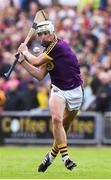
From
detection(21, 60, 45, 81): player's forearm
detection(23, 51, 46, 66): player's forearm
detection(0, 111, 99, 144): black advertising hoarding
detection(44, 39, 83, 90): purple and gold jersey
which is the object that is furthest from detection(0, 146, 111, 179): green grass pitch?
detection(23, 51, 46, 66): player's forearm

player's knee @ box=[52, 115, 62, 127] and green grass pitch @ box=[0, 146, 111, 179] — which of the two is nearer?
green grass pitch @ box=[0, 146, 111, 179]

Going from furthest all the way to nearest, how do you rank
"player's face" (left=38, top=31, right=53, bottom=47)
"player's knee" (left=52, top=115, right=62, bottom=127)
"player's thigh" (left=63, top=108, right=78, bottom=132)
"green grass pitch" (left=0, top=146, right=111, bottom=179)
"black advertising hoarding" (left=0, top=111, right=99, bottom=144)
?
"black advertising hoarding" (left=0, top=111, right=99, bottom=144), "player's thigh" (left=63, top=108, right=78, bottom=132), "player's face" (left=38, top=31, right=53, bottom=47), "player's knee" (left=52, top=115, right=62, bottom=127), "green grass pitch" (left=0, top=146, right=111, bottom=179)

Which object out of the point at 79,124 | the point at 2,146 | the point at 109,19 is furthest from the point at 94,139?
the point at 109,19

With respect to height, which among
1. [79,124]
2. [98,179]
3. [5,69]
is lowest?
[98,179]

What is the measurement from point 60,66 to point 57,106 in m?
0.69

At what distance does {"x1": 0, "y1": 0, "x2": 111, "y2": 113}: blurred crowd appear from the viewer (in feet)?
77.6

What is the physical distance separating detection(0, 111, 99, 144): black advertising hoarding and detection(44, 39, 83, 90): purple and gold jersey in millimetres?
9168

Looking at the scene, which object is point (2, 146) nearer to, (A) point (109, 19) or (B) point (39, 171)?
(A) point (109, 19)

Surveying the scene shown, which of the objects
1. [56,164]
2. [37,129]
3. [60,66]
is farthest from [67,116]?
[37,129]

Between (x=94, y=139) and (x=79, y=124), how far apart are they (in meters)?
0.58

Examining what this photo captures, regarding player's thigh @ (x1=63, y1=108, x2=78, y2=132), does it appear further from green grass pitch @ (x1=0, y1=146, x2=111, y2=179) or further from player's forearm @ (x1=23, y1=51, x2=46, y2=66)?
player's forearm @ (x1=23, y1=51, x2=46, y2=66)

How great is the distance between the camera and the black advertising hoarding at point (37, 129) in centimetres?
2323

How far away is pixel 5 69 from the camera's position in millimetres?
24984

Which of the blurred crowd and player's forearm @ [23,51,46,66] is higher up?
→ the blurred crowd
